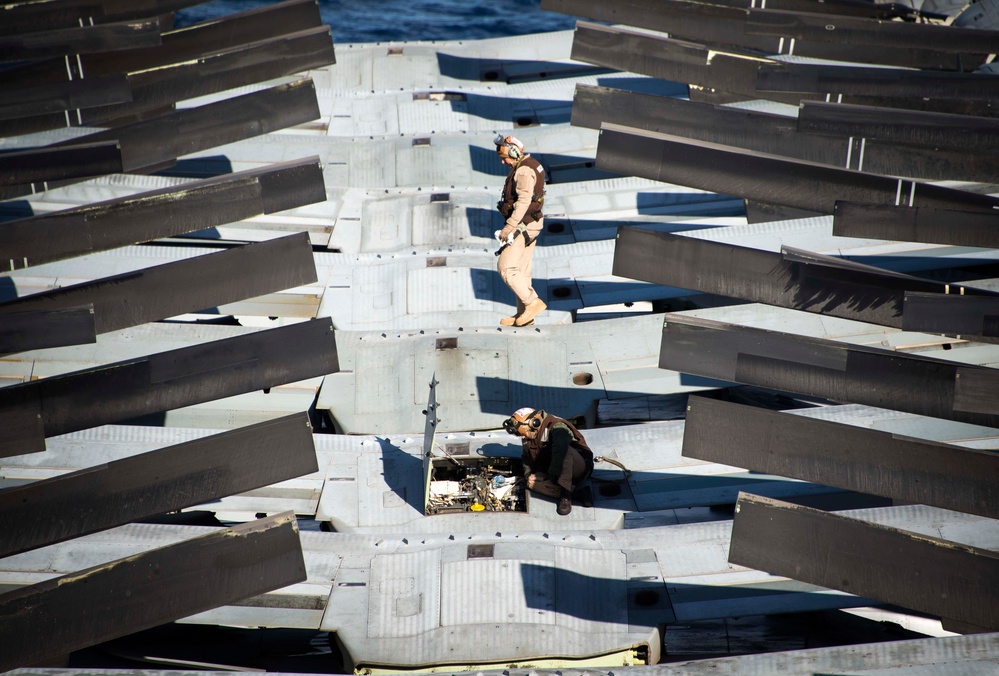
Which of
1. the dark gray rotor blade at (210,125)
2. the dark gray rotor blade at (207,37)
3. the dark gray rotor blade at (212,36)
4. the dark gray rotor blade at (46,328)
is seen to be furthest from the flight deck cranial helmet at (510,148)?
the dark gray rotor blade at (46,328)

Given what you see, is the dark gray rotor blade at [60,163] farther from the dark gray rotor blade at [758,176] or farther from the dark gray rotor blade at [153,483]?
the dark gray rotor blade at [758,176]

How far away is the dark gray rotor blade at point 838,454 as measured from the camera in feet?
21.0

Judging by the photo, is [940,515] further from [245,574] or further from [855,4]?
[855,4]

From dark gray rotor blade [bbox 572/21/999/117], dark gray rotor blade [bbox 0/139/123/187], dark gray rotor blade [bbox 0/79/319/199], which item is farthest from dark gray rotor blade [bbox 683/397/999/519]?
dark gray rotor blade [bbox 0/139/123/187]

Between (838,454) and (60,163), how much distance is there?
25.2ft

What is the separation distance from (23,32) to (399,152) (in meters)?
4.82

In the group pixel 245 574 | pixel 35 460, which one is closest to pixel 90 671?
pixel 245 574

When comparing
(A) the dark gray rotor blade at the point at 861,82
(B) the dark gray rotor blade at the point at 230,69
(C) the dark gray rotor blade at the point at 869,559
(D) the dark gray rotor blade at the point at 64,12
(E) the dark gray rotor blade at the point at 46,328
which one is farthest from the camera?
(D) the dark gray rotor blade at the point at 64,12

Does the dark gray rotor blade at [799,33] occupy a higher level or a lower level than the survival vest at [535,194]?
higher

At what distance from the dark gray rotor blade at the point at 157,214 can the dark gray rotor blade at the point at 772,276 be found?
3.15 meters

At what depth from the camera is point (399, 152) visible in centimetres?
1334

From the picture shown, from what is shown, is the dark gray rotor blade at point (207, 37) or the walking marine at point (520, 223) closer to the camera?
the walking marine at point (520, 223)

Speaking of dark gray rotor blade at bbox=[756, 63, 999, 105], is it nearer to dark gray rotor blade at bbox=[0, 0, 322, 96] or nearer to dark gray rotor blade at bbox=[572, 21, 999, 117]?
dark gray rotor blade at bbox=[572, 21, 999, 117]

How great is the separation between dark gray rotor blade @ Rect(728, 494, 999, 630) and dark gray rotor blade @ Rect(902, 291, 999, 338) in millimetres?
2035
